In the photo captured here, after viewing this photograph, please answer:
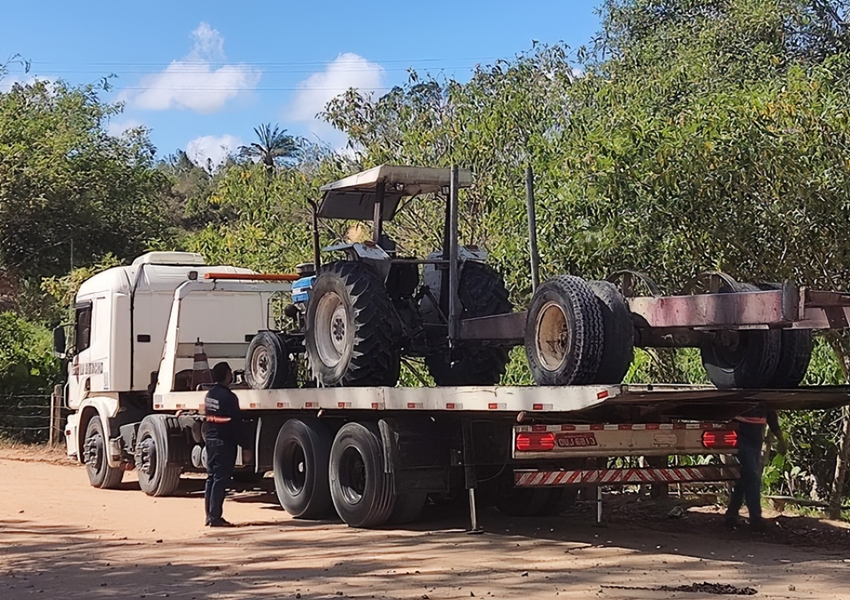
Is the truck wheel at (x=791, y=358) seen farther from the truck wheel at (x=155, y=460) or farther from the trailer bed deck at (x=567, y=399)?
the truck wheel at (x=155, y=460)

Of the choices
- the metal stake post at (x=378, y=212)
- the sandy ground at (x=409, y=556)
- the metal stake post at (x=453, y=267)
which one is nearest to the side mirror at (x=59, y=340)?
the sandy ground at (x=409, y=556)

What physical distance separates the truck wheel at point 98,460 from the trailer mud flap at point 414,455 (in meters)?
6.56

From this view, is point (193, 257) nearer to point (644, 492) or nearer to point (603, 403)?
point (644, 492)

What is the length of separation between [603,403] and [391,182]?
14.0ft

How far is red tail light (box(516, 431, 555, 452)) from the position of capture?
31.0 ft

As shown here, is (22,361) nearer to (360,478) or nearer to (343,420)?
(343,420)

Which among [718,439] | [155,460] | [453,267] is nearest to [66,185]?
[155,460]

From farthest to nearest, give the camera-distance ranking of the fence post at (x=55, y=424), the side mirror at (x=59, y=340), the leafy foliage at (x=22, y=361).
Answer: the leafy foliage at (x=22, y=361) → the fence post at (x=55, y=424) → the side mirror at (x=59, y=340)

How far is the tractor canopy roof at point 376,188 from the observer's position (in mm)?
11633

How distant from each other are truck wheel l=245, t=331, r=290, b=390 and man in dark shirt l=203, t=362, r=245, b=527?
0.53 m

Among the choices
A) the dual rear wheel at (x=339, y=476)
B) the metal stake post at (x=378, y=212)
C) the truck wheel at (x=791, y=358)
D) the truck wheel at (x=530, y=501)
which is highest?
the metal stake post at (x=378, y=212)

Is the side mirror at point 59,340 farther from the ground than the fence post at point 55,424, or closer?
farther from the ground

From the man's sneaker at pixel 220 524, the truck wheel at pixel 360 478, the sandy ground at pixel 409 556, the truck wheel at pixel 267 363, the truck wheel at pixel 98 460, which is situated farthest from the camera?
the truck wheel at pixel 98 460

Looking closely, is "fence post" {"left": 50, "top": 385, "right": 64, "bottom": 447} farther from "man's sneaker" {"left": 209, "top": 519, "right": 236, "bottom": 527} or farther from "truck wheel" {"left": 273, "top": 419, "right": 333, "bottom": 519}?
"man's sneaker" {"left": 209, "top": 519, "right": 236, "bottom": 527}
